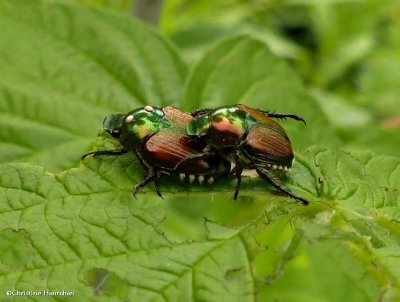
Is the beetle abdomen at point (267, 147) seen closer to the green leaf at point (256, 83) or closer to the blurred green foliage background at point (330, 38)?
the green leaf at point (256, 83)

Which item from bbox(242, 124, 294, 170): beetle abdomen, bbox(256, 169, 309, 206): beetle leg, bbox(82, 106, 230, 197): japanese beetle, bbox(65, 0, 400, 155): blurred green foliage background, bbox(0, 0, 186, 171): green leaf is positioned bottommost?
bbox(65, 0, 400, 155): blurred green foliage background

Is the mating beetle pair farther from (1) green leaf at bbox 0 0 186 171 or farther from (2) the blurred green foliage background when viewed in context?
(2) the blurred green foliage background

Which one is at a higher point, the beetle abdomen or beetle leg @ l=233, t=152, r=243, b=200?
the beetle abdomen

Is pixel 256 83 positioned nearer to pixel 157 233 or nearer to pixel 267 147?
pixel 267 147

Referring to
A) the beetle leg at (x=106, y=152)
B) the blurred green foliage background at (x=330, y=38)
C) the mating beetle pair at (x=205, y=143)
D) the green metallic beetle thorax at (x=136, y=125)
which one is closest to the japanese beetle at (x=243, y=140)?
the mating beetle pair at (x=205, y=143)

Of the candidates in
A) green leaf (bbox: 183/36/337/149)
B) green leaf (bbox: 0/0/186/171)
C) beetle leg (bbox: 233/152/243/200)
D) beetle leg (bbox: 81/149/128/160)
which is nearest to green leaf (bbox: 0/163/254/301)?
beetle leg (bbox: 81/149/128/160)

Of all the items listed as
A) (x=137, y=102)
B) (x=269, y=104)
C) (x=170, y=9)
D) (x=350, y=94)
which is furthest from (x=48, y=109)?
(x=350, y=94)

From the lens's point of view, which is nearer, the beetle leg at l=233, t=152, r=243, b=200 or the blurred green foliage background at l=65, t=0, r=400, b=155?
the beetle leg at l=233, t=152, r=243, b=200
